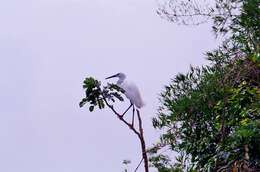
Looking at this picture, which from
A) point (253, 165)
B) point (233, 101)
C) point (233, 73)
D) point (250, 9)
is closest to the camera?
point (233, 73)

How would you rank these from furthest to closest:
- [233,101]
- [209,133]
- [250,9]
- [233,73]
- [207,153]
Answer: [250,9] → [209,133] → [207,153] → [233,101] → [233,73]

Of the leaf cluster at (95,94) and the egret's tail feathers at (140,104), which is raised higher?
the egret's tail feathers at (140,104)

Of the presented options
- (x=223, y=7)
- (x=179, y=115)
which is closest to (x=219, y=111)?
(x=179, y=115)

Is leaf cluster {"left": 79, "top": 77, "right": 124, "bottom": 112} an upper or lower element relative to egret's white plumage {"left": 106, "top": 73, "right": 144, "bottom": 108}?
lower

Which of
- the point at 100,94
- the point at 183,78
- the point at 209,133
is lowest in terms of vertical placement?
the point at 100,94

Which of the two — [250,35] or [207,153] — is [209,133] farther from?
[250,35]

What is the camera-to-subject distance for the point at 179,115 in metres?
4.30

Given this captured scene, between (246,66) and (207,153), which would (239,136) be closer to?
(246,66)

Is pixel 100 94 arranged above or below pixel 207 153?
below

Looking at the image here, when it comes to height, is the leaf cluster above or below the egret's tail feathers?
below

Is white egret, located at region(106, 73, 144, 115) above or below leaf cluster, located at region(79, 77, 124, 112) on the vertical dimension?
above

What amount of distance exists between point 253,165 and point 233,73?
0.55m

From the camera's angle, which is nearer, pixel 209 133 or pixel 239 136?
pixel 239 136

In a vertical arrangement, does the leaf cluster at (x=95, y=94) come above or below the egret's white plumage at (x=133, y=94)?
below
